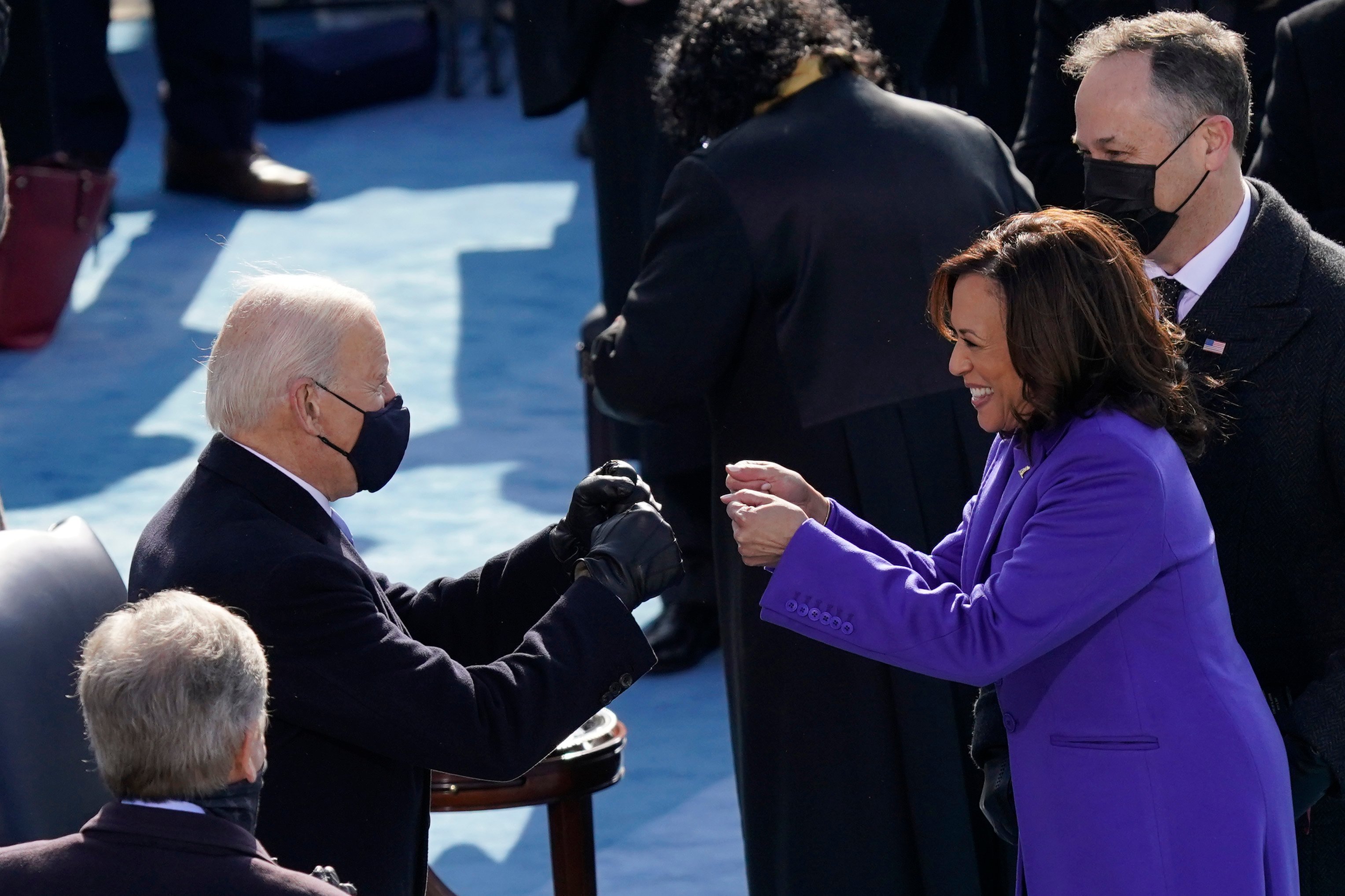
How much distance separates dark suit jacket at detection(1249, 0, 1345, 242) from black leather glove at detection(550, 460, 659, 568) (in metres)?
1.63

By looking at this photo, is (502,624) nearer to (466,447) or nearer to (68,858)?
(68,858)

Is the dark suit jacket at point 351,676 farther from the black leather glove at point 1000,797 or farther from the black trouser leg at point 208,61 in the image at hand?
the black trouser leg at point 208,61

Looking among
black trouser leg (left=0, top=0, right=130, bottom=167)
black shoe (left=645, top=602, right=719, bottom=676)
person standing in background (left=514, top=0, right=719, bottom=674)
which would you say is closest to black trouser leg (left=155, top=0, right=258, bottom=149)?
black trouser leg (left=0, top=0, right=130, bottom=167)

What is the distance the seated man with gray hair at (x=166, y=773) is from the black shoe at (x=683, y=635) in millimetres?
3046

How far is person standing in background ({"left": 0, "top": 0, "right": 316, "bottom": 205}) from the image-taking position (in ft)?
21.8

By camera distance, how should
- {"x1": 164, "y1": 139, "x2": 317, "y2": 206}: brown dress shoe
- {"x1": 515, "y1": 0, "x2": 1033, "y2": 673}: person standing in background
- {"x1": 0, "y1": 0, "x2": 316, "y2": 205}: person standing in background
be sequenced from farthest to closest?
{"x1": 164, "y1": 139, "x2": 317, "y2": 206}: brown dress shoe < {"x1": 0, "y1": 0, "x2": 316, "y2": 205}: person standing in background < {"x1": 515, "y1": 0, "x2": 1033, "y2": 673}: person standing in background

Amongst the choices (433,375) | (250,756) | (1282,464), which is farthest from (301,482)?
(433,375)

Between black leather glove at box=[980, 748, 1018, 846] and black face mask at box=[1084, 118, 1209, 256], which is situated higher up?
black face mask at box=[1084, 118, 1209, 256]

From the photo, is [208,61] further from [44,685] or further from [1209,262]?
[1209,262]

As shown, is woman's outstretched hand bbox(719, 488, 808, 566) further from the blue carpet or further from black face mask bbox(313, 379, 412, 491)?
the blue carpet

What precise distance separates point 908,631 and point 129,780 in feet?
3.18

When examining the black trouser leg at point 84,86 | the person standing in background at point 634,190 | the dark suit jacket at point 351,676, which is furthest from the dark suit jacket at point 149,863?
the black trouser leg at point 84,86

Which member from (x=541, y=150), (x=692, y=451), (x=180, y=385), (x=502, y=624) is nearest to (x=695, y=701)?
(x=692, y=451)

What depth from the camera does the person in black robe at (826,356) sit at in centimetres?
304
